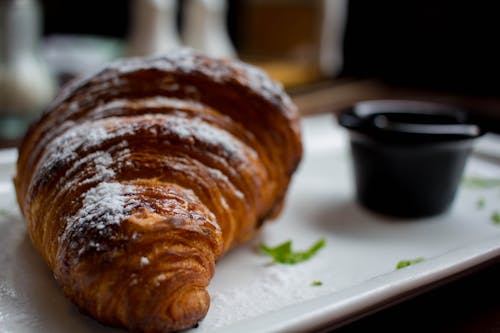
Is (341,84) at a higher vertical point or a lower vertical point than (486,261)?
lower

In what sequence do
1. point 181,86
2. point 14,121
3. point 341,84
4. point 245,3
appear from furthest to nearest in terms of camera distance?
point 245,3 → point 341,84 → point 14,121 → point 181,86

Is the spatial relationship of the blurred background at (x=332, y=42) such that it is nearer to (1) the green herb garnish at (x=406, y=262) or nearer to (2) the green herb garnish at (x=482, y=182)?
(2) the green herb garnish at (x=482, y=182)

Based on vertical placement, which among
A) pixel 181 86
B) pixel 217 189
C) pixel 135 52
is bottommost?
pixel 135 52

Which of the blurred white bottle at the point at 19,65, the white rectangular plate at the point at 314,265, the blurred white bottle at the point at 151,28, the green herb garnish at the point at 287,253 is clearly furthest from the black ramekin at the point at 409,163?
the blurred white bottle at the point at 151,28

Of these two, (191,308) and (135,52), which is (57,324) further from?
(135,52)

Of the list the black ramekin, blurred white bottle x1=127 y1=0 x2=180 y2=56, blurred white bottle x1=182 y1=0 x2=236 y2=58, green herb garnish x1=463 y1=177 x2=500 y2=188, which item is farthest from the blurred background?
the black ramekin

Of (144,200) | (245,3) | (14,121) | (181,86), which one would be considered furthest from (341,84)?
(144,200)

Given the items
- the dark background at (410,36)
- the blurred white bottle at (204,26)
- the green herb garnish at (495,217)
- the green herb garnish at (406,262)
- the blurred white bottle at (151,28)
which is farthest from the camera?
the dark background at (410,36)
